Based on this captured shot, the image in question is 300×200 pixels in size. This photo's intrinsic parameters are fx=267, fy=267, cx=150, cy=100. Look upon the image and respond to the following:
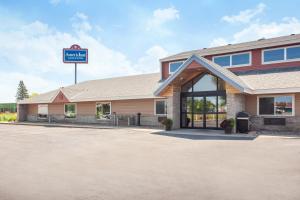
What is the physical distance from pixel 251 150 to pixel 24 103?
30770 mm

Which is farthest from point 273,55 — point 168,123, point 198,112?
point 168,123

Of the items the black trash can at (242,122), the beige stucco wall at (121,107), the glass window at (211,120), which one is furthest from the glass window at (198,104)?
the beige stucco wall at (121,107)

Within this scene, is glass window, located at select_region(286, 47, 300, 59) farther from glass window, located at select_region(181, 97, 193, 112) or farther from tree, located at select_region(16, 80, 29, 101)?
tree, located at select_region(16, 80, 29, 101)

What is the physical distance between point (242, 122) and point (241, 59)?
693 centimetres

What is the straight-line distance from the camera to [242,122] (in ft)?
54.5

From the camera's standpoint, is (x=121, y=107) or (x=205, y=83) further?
(x=121, y=107)

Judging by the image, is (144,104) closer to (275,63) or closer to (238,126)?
(238,126)

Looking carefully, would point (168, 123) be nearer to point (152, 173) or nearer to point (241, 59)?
point (241, 59)

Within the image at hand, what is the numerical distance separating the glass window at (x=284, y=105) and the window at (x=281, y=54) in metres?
3.97

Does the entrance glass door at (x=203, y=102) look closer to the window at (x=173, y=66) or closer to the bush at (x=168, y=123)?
→ the bush at (x=168, y=123)

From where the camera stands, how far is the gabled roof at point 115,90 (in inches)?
957

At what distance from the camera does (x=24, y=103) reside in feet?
111

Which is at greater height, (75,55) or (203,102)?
(75,55)

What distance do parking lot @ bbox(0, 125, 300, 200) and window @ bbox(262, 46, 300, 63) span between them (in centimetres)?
1062
